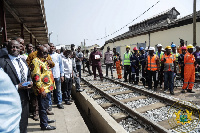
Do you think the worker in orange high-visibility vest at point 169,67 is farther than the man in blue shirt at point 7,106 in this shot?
Yes

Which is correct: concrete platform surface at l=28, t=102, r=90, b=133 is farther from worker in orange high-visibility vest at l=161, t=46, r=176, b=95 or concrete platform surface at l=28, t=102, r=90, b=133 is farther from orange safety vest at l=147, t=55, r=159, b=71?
worker in orange high-visibility vest at l=161, t=46, r=176, b=95

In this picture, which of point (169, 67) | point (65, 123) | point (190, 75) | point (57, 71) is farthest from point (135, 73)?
point (65, 123)

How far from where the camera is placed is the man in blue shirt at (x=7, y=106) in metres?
1.10

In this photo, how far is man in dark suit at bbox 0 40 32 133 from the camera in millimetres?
2477

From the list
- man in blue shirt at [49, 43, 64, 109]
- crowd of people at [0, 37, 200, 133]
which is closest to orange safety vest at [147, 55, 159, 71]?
crowd of people at [0, 37, 200, 133]

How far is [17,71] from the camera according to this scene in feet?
8.74

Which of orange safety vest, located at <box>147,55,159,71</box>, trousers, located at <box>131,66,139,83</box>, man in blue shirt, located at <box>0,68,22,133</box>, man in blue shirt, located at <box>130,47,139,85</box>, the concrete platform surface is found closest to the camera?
man in blue shirt, located at <box>0,68,22,133</box>

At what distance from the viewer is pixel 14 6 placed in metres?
6.99

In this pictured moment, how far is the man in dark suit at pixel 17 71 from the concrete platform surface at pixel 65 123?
1.10 meters

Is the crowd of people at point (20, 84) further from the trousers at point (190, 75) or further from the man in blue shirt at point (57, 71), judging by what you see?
the trousers at point (190, 75)

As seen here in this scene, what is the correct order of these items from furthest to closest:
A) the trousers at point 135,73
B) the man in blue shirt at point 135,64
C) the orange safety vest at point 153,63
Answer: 1. the trousers at point 135,73
2. the man in blue shirt at point 135,64
3. the orange safety vest at point 153,63

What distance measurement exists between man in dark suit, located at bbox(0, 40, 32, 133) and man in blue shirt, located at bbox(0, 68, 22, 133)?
4.82 ft

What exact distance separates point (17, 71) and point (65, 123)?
1963 millimetres

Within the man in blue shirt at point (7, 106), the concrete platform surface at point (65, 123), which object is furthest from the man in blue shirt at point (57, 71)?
the man in blue shirt at point (7, 106)
